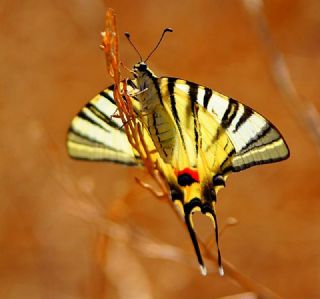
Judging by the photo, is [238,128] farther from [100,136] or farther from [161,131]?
[100,136]

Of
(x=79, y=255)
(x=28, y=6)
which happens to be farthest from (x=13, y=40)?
(x=79, y=255)

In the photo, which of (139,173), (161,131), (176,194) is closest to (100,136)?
(161,131)

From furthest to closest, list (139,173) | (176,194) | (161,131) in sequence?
1. (139,173)
2. (161,131)
3. (176,194)

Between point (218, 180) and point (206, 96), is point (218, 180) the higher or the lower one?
the lower one

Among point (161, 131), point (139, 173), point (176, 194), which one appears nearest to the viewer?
point (176, 194)

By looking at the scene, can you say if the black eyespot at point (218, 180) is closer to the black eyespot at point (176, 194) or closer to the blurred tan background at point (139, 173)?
the black eyespot at point (176, 194)

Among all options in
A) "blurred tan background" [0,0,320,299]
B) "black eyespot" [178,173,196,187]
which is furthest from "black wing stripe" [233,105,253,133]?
"blurred tan background" [0,0,320,299]

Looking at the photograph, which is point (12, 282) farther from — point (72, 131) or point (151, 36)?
point (72, 131)
